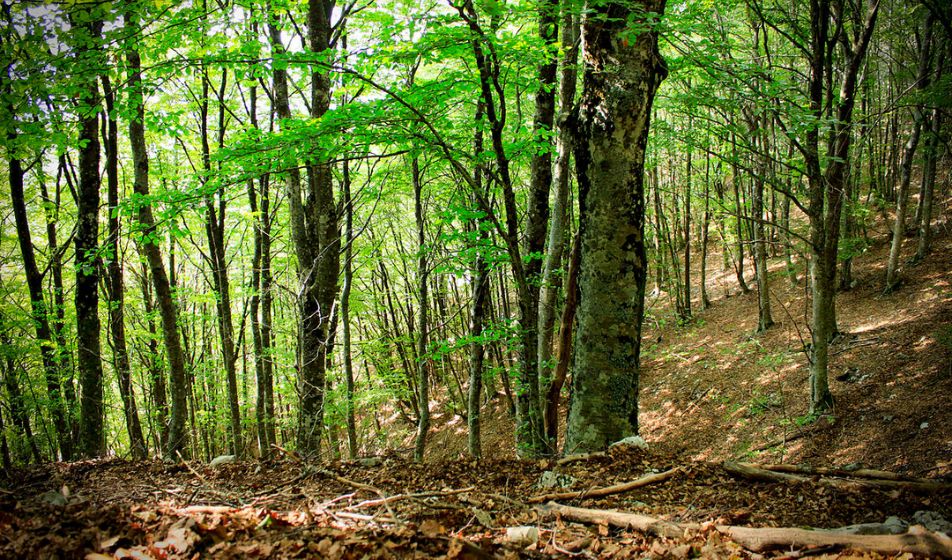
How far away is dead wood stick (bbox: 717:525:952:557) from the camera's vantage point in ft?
5.75

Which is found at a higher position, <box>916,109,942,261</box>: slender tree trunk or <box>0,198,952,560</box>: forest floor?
<box>916,109,942,261</box>: slender tree trunk

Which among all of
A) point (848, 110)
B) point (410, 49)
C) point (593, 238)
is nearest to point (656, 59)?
point (593, 238)

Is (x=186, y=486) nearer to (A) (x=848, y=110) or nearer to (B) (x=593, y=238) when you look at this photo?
(B) (x=593, y=238)

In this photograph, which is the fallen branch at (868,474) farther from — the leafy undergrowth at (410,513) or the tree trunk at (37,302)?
the tree trunk at (37,302)

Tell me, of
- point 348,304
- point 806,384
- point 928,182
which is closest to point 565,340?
point 806,384

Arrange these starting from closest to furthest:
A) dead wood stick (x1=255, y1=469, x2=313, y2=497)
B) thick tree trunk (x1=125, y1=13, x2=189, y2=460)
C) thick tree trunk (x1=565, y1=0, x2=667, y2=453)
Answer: dead wood stick (x1=255, y1=469, x2=313, y2=497), thick tree trunk (x1=565, y1=0, x2=667, y2=453), thick tree trunk (x1=125, y1=13, x2=189, y2=460)

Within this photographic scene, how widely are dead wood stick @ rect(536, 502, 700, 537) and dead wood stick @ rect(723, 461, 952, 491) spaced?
1.05 meters

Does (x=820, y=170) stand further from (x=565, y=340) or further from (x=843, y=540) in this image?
(x=843, y=540)

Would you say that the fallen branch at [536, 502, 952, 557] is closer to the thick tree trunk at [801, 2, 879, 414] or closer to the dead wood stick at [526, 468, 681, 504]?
the dead wood stick at [526, 468, 681, 504]

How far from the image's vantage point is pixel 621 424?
3992mm

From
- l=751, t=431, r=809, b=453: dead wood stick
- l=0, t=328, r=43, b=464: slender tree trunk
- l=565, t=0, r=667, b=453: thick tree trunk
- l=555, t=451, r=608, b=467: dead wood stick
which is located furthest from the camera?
l=0, t=328, r=43, b=464: slender tree trunk

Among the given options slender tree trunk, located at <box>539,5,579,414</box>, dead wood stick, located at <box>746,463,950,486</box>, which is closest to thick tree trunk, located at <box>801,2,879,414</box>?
slender tree trunk, located at <box>539,5,579,414</box>

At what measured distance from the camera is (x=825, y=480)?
9.29 ft

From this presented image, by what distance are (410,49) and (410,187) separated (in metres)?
8.68
